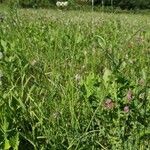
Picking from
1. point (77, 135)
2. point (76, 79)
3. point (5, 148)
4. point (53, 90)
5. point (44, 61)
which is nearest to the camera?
point (5, 148)

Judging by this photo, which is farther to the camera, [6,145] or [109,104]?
[109,104]

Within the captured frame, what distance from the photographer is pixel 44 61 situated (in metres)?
3.71

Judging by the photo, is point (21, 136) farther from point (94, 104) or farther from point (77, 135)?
point (94, 104)

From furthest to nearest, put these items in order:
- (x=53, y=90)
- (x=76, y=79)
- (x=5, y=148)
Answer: (x=76, y=79) → (x=53, y=90) → (x=5, y=148)

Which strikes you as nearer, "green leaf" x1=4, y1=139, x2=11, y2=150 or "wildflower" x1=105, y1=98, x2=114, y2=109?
"green leaf" x1=4, y1=139, x2=11, y2=150

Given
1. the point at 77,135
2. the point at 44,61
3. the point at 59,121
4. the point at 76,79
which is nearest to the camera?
the point at 77,135

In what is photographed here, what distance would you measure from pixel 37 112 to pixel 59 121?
0.43ft

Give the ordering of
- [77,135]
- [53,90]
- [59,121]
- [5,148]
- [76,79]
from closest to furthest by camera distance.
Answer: [5,148], [77,135], [59,121], [53,90], [76,79]

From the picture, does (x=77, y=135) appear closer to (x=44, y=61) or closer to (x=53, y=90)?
(x=53, y=90)

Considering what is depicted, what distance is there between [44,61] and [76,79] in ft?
2.95

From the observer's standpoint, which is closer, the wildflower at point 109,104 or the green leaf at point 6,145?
the green leaf at point 6,145

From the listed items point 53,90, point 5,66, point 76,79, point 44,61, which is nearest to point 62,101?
point 53,90

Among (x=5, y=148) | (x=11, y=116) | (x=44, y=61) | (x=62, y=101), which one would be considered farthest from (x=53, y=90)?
(x=44, y=61)

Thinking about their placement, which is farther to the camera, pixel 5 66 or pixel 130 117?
pixel 5 66
